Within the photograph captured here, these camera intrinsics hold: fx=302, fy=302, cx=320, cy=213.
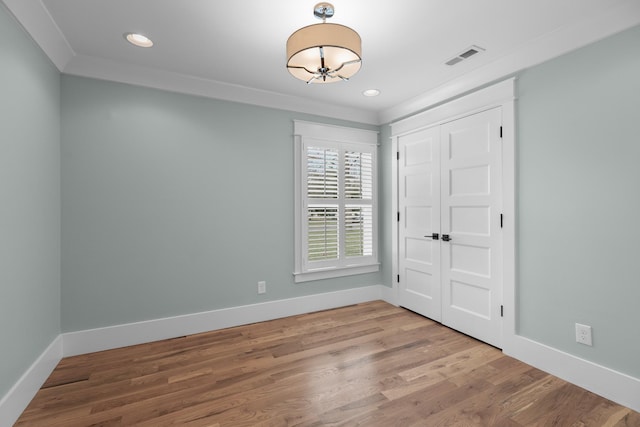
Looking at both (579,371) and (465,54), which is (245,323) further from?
(465,54)

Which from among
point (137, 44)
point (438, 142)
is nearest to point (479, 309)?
point (438, 142)

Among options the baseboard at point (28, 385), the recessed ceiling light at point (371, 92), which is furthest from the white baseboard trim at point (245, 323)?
the recessed ceiling light at point (371, 92)

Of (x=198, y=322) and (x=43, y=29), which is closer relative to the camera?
(x=43, y=29)

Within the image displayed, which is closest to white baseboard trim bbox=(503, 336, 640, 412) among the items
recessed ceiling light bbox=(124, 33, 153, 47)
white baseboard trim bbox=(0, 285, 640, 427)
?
white baseboard trim bbox=(0, 285, 640, 427)

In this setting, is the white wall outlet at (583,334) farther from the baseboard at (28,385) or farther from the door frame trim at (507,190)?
the baseboard at (28,385)

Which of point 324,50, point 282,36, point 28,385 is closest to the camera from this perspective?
point 324,50

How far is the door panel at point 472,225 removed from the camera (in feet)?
8.86

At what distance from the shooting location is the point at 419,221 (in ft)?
11.5

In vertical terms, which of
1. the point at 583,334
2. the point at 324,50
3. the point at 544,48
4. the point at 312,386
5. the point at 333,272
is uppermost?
the point at 544,48

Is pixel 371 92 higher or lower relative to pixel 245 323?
higher

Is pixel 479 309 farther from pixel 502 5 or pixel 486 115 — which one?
pixel 502 5

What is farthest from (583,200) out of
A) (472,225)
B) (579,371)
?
(579,371)

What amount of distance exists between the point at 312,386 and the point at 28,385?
1824mm

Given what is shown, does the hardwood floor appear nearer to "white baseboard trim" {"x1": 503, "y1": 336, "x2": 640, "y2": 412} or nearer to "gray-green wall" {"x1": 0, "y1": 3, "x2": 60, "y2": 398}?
"white baseboard trim" {"x1": 503, "y1": 336, "x2": 640, "y2": 412}
